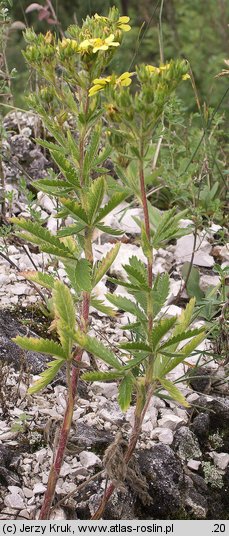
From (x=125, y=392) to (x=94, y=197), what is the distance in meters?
0.41

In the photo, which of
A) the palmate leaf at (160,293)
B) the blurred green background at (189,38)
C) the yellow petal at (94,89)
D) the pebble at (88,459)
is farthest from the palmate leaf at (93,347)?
the blurred green background at (189,38)

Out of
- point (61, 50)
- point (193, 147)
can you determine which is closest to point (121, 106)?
point (61, 50)

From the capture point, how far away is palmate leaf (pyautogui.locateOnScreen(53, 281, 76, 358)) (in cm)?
167

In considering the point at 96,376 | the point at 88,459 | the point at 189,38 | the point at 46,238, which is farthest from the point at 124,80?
the point at 189,38

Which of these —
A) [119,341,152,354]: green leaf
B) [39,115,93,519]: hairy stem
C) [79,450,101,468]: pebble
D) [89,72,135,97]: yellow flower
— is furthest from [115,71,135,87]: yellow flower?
[79,450,101,468]: pebble

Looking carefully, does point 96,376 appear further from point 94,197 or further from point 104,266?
point 94,197

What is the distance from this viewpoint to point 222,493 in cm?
203

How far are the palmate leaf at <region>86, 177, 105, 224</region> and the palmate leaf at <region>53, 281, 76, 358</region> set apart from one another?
163 millimetres

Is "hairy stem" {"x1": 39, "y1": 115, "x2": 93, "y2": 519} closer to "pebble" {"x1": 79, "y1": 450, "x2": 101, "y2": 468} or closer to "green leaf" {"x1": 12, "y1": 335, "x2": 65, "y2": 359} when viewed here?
"green leaf" {"x1": 12, "y1": 335, "x2": 65, "y2": 359}

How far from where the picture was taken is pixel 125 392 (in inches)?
67.1

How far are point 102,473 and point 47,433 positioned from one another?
19 cm

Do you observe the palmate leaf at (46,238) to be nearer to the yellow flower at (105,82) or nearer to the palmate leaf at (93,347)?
the palmate leaf at (93,347)

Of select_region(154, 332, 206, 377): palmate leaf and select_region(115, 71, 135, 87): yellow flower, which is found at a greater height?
select_region(115, 71, 135, 87): yellow flower

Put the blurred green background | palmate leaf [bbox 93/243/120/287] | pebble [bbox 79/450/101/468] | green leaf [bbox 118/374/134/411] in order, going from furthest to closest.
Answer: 1. the blurred green background
2. pebble [bbox 79/450/101/468]
3. palmate leaf [bbox 93/243/120/287]
4. green leaf [bbox 118/374/134/411]
